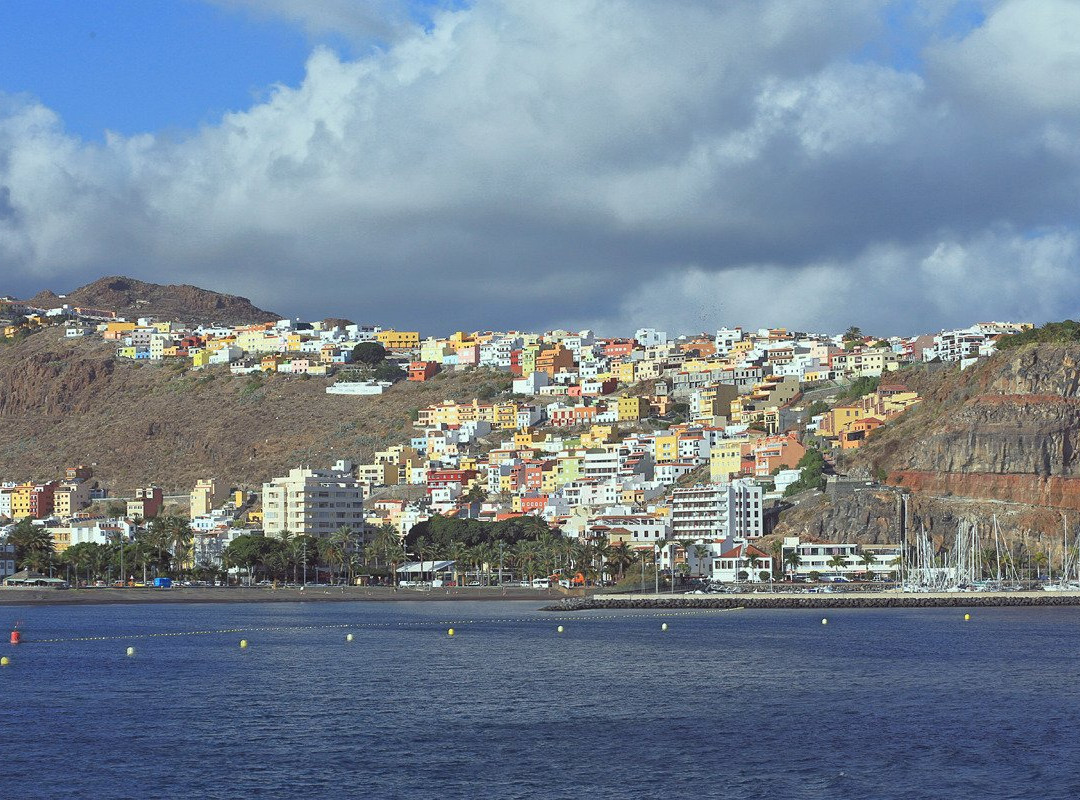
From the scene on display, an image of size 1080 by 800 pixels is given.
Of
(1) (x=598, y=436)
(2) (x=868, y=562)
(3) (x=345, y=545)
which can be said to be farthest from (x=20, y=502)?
(2) (x=868, y=562)

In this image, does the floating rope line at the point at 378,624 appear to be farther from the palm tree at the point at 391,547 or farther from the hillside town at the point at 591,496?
the palm tree at the point at 391,547

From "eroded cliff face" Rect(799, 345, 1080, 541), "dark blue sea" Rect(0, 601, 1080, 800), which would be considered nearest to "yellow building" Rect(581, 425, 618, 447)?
"eroded cliff face" Rect(799, 345, 1080, 541)

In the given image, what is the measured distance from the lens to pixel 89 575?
5192 inches

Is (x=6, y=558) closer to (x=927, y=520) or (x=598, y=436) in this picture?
→ (x=598, y=436)

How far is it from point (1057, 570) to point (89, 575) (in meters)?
80.1

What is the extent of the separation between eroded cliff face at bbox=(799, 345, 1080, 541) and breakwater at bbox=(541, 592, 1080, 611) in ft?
56.7

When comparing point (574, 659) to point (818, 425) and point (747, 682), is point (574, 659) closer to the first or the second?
point (747, 682)

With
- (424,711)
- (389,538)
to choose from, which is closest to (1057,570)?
(389,538)

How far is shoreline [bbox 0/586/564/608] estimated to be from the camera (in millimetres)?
118500

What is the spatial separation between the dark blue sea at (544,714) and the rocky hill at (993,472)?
49.6 metres

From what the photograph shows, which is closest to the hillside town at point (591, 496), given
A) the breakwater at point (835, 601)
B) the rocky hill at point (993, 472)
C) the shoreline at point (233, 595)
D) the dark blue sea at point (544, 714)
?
the rocky hill at point (993, 472)

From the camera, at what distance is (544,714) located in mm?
47781

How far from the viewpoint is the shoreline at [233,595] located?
118500 mm

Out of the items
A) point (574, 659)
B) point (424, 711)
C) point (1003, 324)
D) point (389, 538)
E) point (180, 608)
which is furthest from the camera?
point (1003, 324)
